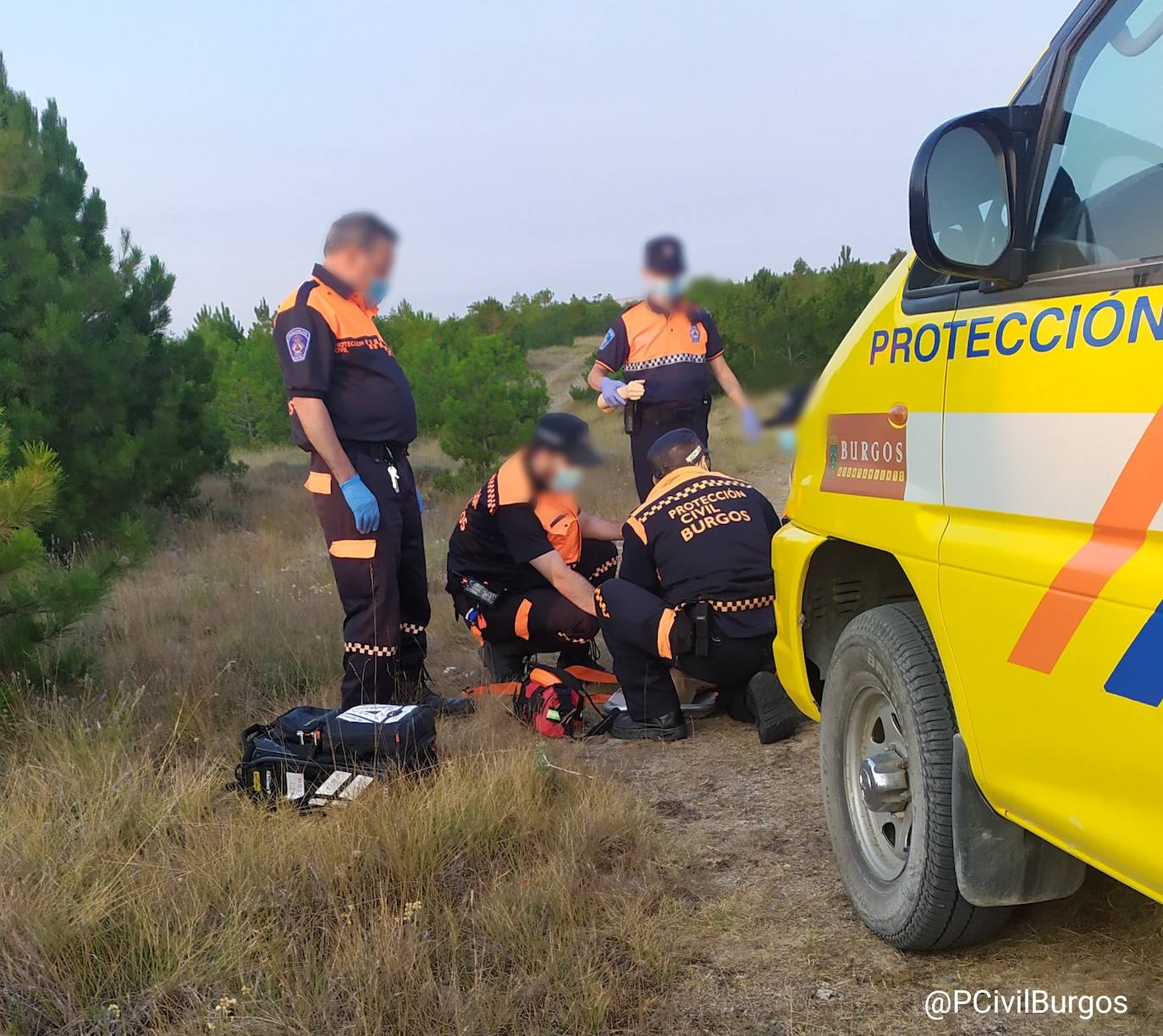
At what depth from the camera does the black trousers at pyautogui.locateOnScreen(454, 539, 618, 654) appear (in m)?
4.95

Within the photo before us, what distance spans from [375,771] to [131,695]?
1.63m

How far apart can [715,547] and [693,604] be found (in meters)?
0.25

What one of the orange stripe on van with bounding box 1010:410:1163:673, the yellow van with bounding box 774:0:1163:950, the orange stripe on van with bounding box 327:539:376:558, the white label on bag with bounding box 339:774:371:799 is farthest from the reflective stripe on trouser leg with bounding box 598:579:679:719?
the orange stripe on van with bounding box 1010:410:1163:673

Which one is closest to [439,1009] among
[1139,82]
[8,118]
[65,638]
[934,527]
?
[934,527]

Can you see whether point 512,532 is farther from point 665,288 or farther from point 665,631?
point 665,288

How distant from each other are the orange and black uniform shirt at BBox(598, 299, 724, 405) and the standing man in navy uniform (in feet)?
7.42

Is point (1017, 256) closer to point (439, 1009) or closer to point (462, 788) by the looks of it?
point (439, 1009)

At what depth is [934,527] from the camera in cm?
210

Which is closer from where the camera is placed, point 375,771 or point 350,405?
point 375,771

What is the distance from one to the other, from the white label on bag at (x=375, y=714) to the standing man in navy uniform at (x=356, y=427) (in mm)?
733

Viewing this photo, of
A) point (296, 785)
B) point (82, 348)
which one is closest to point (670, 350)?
point (296, 785)

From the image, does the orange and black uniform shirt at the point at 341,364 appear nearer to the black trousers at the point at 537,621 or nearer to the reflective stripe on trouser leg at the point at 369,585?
the reflective stripe on trouser leg at the point at 369,585

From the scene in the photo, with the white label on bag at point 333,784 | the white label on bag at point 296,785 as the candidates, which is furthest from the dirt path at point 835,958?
the white label on bag at point 296,785

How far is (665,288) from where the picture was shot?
6.23 meters
